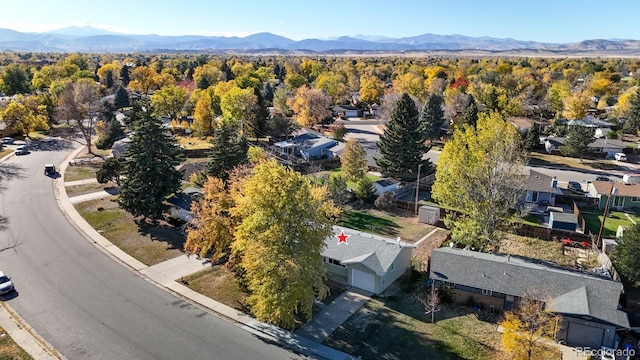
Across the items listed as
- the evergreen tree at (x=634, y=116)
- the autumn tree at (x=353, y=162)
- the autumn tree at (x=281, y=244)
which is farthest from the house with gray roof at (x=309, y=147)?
the evergreen tree at (x=634, y=116)

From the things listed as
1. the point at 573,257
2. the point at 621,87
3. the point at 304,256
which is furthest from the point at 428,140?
the point at 621,87

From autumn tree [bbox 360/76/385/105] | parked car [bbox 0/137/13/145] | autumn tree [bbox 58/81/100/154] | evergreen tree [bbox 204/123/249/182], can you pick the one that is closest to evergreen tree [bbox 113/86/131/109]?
autumn tree [bbox 58/81/100/154]

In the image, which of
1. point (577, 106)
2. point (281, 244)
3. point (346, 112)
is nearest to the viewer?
point (281, 244)

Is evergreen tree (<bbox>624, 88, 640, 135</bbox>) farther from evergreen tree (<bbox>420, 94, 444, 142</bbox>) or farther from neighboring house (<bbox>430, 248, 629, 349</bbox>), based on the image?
neighboring house (<bbox>430, 248, 629, 349</bbox>)

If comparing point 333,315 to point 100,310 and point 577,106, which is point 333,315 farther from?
point 577,106

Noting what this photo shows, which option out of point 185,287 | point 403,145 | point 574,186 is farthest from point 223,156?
point 574,186

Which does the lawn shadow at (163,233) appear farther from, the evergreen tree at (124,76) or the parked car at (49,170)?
the evergreen tree at (124,76)
